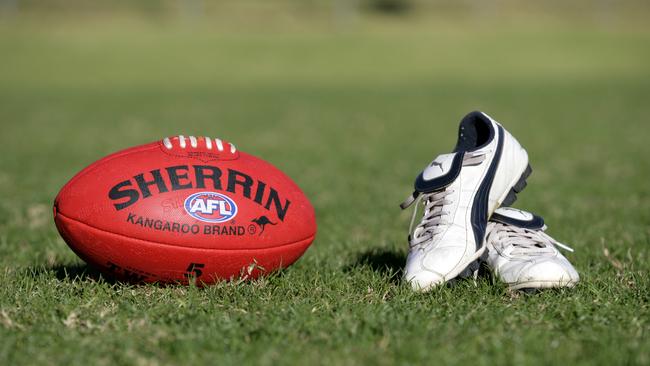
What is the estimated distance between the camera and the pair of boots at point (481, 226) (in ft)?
10.6

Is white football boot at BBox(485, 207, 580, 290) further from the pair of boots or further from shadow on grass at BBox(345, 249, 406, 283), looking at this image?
shadow on grass at BBox(345, 249, 406, 283)

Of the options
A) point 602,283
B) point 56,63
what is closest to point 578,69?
point 56,63

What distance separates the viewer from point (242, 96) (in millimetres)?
16359

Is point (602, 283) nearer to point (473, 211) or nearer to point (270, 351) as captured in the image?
point (473, 211)

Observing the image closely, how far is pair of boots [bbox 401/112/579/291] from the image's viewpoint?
3.23 m

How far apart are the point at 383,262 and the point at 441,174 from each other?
0.67m

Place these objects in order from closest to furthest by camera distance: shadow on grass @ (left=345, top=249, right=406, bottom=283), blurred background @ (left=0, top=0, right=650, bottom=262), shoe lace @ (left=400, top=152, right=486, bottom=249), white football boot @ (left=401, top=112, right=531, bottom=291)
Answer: white football boot @ (left=401, top=112, right=531, bottom=291)
shoe lace @ (left=400, top=152, right=486, bottom=249)
shadow on grass @ (left=345, top=249, right=406, bottom=283)
blurred background @ (left=0, top=0, right=650, bottom=262)

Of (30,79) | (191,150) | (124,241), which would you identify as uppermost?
(191,150)

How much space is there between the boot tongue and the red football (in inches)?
26.3

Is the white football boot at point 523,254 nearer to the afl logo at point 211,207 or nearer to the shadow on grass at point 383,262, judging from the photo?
the shadow on grass at point 383,262

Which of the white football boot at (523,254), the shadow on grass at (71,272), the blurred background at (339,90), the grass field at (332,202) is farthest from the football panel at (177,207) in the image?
the blurred background at (339,90)

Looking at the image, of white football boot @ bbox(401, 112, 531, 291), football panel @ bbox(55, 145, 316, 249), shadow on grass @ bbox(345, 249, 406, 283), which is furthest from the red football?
white football boot @ bbox(401, 112, 531, 291)

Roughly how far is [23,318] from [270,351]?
1.06m

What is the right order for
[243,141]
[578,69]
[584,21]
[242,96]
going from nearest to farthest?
[243,141]
[242,96]
[578,69]
[584,21]
